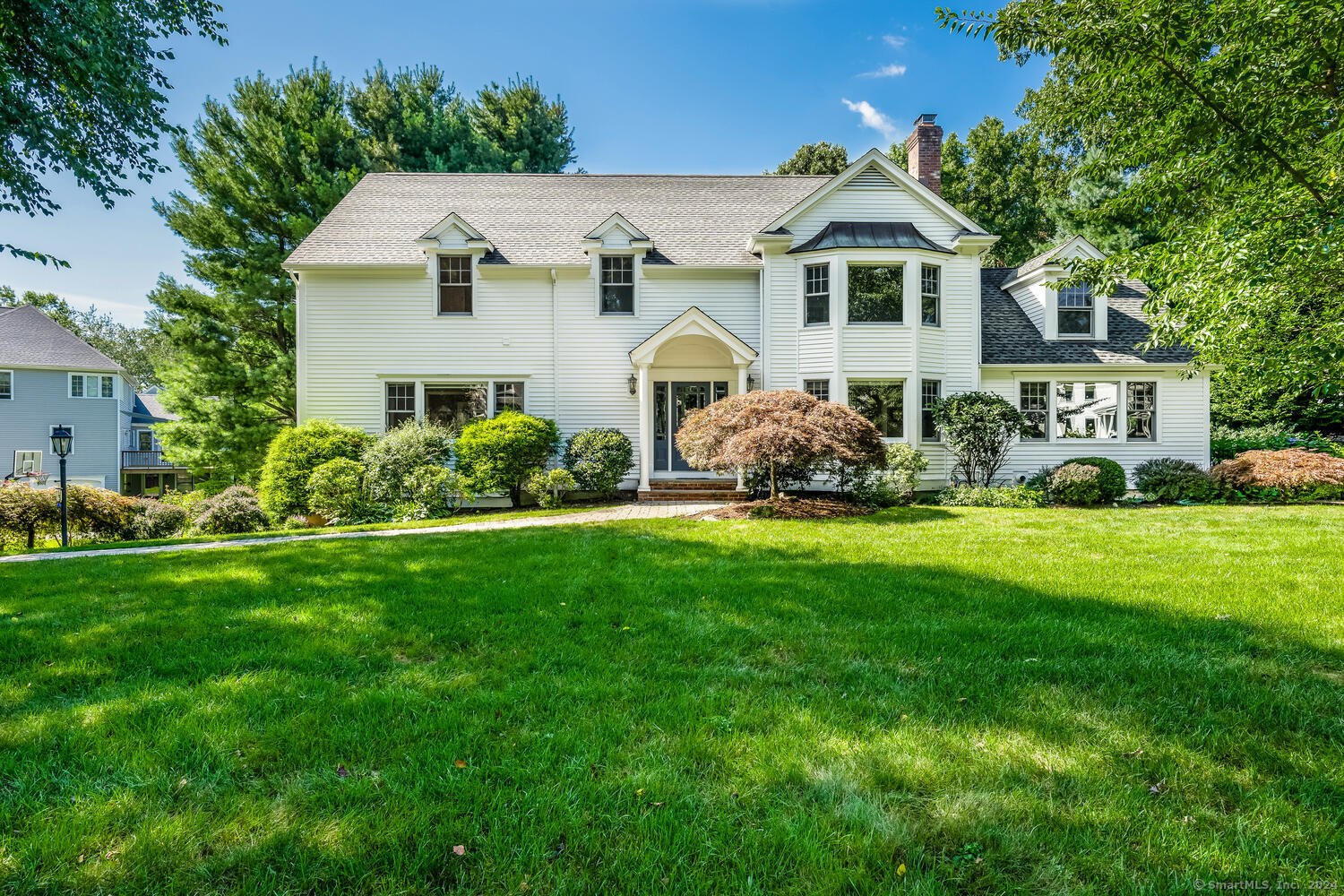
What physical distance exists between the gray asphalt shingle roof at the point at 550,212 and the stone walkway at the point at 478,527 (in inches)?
266

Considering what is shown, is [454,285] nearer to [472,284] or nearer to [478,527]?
[472,284]

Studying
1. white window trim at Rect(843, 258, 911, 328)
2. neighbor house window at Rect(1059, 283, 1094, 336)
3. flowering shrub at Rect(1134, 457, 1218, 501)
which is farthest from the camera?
neighbor house window at Rect(1059, 283, 1094, 336)

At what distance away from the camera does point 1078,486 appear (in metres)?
12.8

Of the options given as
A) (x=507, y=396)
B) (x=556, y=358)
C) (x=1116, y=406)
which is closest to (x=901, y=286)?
(x=1116, y=406)

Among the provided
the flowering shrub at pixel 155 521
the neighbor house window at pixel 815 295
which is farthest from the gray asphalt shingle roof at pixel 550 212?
the flowering shrub at pixel 155 521

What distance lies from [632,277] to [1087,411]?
12403 millimetres

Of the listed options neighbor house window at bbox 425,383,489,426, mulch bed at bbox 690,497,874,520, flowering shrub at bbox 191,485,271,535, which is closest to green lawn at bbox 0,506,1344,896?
mulch bed at bbox 690,497,874,520

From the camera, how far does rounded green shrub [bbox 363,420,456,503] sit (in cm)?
1274

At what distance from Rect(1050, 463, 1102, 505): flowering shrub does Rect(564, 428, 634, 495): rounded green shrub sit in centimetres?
963

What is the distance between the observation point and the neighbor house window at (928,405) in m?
14.6

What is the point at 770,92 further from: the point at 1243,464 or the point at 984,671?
the point at 984,671

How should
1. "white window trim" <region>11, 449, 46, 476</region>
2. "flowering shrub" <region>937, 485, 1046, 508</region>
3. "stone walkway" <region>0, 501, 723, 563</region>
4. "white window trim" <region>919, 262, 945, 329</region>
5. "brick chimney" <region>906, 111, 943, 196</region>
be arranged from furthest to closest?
"white window trim" <region>11, 449, 46, 476</region>
"brick chimney" <region>906, 111, 943, 196</region>
"white window trim" <region>919, 262, 945, 329</region>
"flowering shrub" <region>937, 485, 1046, 508</region>
"stone walkway" <region>0, 501, 723, 563</region>

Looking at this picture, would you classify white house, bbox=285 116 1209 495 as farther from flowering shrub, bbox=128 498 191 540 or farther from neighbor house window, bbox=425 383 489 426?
flowering shrub, bbox=128 498 191 540

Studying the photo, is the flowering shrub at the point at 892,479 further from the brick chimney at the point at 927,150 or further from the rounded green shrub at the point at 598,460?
the brick chimney at the point at 927,150
